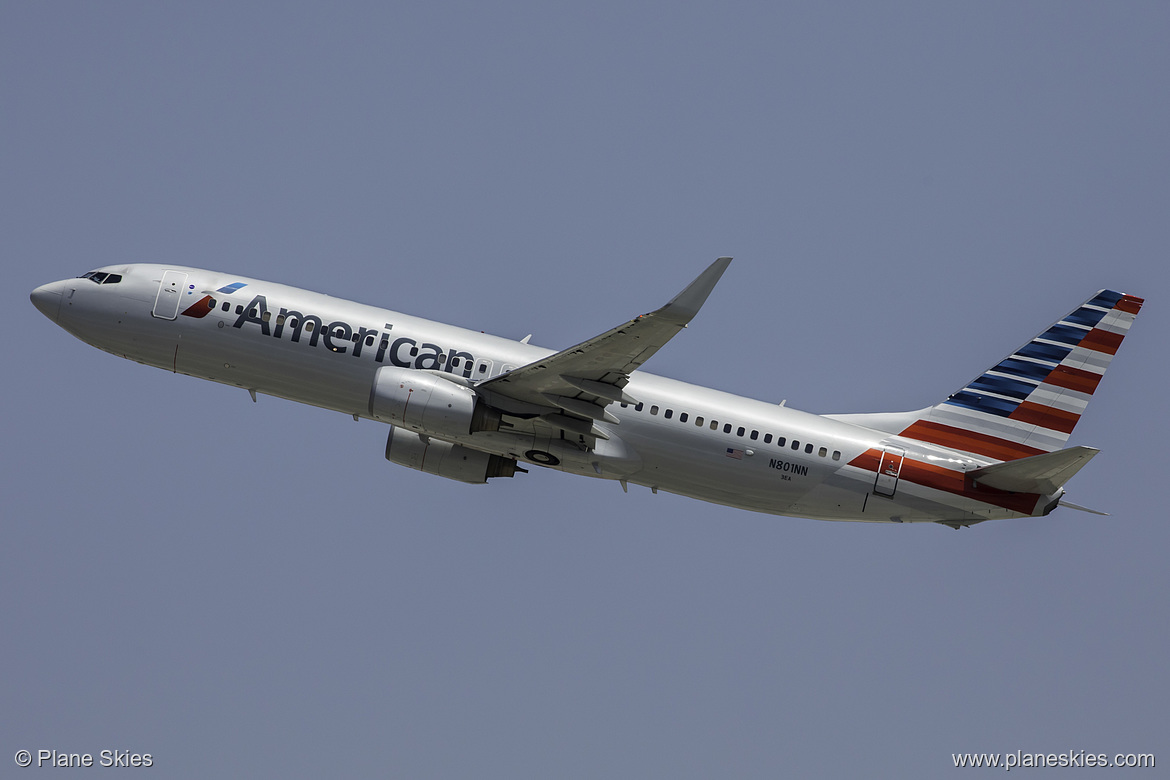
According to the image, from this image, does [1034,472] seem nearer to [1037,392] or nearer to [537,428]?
[1037,392]

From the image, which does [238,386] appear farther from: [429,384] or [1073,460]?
[1073,460]

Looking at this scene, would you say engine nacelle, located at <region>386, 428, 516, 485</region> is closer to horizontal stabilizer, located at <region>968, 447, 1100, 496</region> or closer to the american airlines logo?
the american airlines logo

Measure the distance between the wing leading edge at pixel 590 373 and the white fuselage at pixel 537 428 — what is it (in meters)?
0.92

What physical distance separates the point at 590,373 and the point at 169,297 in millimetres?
13848

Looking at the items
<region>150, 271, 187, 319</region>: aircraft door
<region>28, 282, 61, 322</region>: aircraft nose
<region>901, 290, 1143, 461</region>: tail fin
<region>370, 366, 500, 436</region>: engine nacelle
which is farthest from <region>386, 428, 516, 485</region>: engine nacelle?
<region>901, 290, 1143, 461</region>: tail fin

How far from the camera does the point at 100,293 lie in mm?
37469

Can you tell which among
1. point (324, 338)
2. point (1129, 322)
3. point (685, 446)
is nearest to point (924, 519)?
point (685, 446)

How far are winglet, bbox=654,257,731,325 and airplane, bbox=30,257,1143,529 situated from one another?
4.37 meters

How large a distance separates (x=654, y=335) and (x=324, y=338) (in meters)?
11.0

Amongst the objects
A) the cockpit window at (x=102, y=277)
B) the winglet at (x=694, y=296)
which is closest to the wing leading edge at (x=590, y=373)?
the winglet at (x=694, y=296)

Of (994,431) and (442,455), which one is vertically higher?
(994,431)

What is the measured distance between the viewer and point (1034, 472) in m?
34.6

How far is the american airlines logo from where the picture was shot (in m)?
35.9

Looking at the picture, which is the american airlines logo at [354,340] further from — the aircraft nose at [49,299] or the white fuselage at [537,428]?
the aircraft nose at [49,299]
